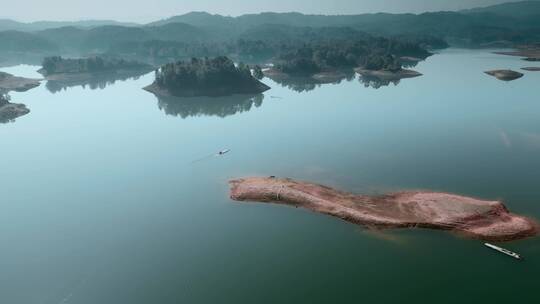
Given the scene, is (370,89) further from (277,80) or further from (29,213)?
(29,213)

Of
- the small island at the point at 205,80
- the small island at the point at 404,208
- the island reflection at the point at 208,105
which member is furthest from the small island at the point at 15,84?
the small island at the point at 404,208

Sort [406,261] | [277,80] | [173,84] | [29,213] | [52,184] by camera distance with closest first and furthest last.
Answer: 1. [406,261]
2. [29,213]
3. [52,184]
4. [173,84]
5. [277,80]

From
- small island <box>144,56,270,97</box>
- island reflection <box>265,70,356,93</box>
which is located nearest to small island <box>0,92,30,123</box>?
small island <box>144,56,270,97</box>

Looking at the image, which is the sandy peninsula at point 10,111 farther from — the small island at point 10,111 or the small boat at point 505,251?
the small boat at point 505,251

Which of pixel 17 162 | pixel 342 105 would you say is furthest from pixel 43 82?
pixel 342 105

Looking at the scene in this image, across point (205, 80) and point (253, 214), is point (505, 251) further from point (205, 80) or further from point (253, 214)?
point (205, 80)

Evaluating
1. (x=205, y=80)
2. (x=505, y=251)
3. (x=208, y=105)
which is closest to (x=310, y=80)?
(x=205, y=80)
